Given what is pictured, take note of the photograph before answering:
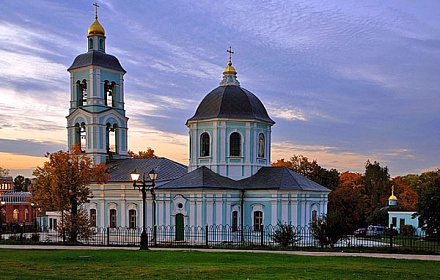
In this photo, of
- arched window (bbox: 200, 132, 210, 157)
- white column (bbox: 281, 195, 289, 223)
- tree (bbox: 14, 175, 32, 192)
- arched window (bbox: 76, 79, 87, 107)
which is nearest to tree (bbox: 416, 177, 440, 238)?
white column (bbox: 281, 195, 289, 223)

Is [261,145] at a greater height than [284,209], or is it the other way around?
[261,145]

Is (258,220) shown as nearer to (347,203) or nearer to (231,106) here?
(231,106)

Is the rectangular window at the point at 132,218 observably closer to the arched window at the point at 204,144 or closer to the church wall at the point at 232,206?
the church wall at the point at 232,206

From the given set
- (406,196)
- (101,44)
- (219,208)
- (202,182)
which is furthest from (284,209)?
(406,196)

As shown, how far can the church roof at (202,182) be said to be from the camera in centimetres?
3497

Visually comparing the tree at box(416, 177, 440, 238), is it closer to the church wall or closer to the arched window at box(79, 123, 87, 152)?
the church wall

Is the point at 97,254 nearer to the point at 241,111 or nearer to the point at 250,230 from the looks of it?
the point at 250,230

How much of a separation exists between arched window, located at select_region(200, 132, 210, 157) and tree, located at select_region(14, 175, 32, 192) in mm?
86223

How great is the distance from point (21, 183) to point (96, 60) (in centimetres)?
8687

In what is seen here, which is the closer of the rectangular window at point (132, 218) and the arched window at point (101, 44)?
the rectangular window at point (132, 218)

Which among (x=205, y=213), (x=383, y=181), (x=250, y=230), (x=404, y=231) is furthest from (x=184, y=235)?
(x=383, y=181)

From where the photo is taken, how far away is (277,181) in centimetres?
3538

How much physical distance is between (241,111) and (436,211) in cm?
1459

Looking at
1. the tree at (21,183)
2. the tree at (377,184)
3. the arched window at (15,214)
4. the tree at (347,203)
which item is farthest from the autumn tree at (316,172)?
the tree at (21,183)
